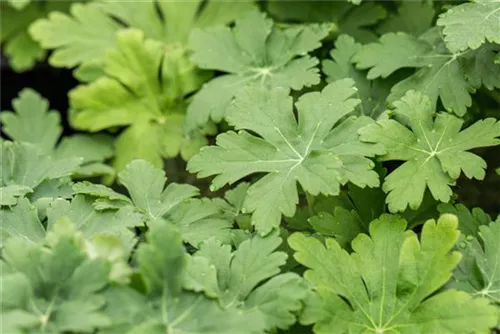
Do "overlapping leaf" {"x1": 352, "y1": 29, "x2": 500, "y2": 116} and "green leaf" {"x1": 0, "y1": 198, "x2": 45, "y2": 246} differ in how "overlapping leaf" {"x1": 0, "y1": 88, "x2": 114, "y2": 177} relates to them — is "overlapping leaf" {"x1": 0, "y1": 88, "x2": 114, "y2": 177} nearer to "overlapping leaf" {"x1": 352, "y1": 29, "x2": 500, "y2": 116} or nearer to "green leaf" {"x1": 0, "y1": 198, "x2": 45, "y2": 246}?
"green leaf" {"x1": 0, "y1": 198, "x2": 45, "y2": 246}

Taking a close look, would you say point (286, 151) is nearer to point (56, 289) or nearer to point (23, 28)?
point (56, 289)

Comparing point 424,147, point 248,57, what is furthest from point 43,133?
point 424,147

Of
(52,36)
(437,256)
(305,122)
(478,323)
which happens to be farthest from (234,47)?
(478,323)

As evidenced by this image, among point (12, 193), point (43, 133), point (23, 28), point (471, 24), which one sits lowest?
point (43, 133)

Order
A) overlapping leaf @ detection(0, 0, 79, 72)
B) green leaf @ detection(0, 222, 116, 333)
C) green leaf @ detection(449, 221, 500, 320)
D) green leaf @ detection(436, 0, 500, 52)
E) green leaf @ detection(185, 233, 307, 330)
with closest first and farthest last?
1. green leaf @ detection(0, 222, 116, 333)
2. green leaf @ detection(185, 233, 307, 330)
3. green leaf @ detection(449, 221, 500, 320)
4. green leaf @ detection(436, 0, 500, 52)
5. overlapping leaf @ detection(0, 0, 79, 72)

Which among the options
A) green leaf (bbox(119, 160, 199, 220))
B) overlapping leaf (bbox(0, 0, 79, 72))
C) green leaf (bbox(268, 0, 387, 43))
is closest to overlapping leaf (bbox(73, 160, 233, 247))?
green leaf (bbox(119, 160, 199, 220))

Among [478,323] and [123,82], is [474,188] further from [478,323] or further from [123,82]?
[123,82]

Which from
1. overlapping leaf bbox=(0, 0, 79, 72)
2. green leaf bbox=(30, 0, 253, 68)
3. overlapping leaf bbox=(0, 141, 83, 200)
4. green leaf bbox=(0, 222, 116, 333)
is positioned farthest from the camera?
overlapping leaf bbox=(0, 0, 79, 72)

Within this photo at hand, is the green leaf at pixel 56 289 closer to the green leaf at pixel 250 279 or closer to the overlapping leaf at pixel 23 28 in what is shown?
the green leaf at pixel 250 279
